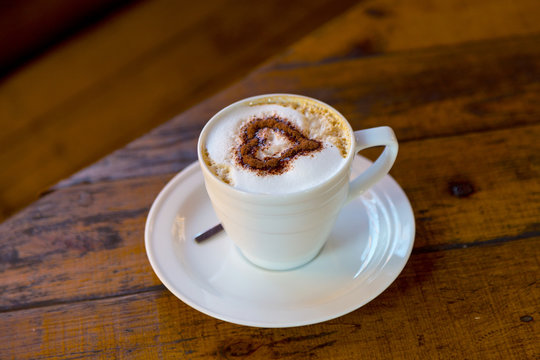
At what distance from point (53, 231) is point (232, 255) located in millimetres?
277

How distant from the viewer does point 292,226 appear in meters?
0.62

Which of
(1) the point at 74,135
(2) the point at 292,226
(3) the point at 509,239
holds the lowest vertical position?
(1) the point at 74,135

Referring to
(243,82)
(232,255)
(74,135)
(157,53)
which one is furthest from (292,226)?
(157,53)

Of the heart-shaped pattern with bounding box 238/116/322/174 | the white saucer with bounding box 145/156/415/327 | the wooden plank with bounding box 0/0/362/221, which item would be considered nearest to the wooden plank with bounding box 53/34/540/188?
the white saucer with bounding box 145/156/415/327

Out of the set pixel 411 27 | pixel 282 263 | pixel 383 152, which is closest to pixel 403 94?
pixel 411 27

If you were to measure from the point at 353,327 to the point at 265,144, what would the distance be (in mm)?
246

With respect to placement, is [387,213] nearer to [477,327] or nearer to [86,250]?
[477,327]

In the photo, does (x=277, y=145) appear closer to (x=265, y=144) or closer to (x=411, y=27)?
(x=265, y=144)

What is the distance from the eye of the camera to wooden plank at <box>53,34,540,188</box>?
893 mm

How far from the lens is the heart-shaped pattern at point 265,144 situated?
0.62 meters

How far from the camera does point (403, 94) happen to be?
97cm

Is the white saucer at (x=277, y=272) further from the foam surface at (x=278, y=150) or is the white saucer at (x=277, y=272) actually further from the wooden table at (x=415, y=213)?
the foam surface at (x=278, y=150)

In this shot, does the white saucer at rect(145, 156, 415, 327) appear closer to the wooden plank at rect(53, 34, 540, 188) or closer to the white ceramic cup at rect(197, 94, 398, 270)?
the white ceramic cup at rect(197, 94, 398, 270)

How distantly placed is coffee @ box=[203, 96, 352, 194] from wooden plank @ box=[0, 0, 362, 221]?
3.71ft
